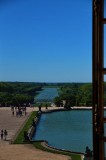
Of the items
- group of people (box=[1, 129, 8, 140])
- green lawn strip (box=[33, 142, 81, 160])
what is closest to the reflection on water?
green lawn strip (box=[33, 142, 81, 160])

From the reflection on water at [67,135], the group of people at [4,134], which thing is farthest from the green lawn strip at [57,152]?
the group of people at [4,134]

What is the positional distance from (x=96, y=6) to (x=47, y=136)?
12.1 metres

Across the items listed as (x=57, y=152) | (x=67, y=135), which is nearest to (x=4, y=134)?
(x=67, y=135)

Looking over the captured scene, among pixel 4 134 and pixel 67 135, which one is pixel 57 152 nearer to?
pixel 4 134

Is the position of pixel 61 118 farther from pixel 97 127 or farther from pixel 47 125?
pixel 97 127

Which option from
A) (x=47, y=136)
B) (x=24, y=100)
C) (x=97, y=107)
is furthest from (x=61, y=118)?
(x=97, y=107)

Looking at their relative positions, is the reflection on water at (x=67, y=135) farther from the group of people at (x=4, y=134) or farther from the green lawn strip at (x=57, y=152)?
the group of people at (x=4, y=134)

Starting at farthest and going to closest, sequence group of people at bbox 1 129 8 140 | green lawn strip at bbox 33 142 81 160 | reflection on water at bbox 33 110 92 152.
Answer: group of people at bbox 1 129 8 140 < reflection on water at bbox 33 110 92 152 < green lawn strip at bbox 33 142 81 160

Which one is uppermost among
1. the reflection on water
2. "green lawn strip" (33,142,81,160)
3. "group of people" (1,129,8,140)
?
"group of people" (1,129,8,140)

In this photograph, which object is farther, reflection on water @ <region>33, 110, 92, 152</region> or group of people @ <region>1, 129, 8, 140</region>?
group of people @ <region>1, 129, 8, 140</region>

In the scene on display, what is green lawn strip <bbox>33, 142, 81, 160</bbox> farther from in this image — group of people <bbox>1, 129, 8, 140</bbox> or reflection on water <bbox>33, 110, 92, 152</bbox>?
group of people <bbox>1, 129, 8, 140</bbox>

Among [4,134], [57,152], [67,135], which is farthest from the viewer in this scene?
[67,135]

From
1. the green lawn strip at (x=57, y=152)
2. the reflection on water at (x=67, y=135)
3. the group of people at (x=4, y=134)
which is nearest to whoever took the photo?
the green lawn strip at (x=57, y=152)

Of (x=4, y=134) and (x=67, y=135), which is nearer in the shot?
(x=4, y=134)
